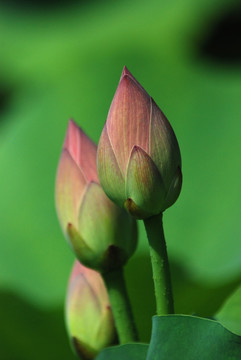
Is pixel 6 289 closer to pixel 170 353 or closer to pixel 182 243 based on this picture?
pixel 182 243

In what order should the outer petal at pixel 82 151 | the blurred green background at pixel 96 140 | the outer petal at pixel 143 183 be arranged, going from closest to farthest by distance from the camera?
1. the outer petal at pixel 143 183
2. the outer petal at pixel 82 151
3. the blurred green background at pixel 96 140

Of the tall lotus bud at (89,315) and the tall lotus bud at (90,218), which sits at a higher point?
the tall lotus bud at (90,218)

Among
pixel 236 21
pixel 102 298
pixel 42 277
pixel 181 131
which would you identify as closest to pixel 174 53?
pixel 181 131

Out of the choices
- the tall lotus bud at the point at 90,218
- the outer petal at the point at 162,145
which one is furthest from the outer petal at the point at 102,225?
the outer petal at the point at 162,145

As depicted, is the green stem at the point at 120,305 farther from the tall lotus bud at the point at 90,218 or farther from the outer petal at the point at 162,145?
the outer petal at the point at 162,145

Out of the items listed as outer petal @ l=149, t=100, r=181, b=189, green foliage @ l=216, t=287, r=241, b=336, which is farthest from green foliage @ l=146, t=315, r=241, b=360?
outer petal @ l=149, t=100, r=181, b=189

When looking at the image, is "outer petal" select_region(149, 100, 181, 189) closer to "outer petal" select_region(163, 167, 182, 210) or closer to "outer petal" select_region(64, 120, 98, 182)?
"outer petal" select_region(163, 167, 182, 210)
